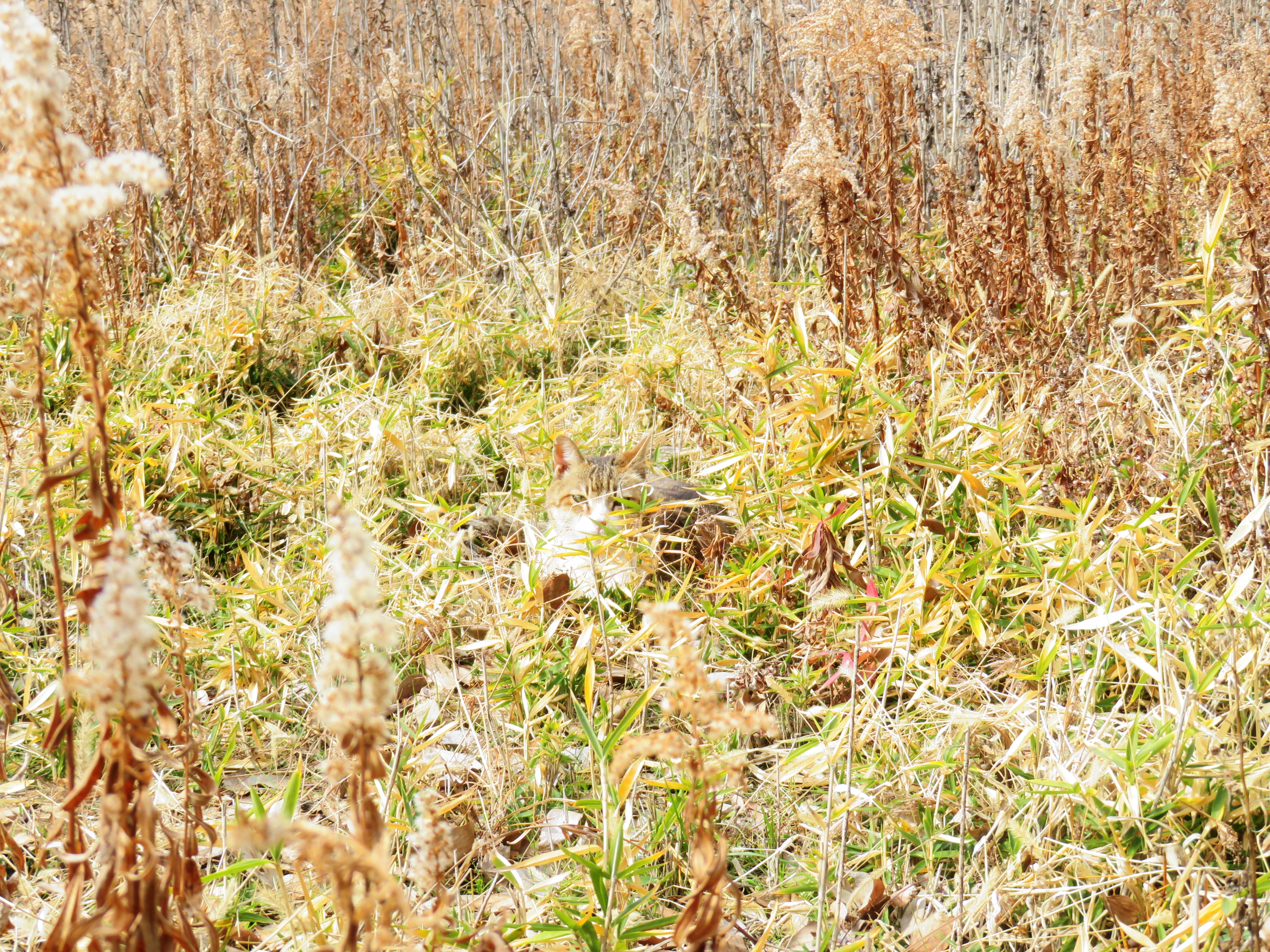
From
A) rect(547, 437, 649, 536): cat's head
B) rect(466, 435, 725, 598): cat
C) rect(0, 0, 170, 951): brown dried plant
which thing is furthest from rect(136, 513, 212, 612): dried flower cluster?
rect(547, 437, 649, 536): cat's head

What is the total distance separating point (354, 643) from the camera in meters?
0.75

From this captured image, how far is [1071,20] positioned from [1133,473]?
78.1 inches

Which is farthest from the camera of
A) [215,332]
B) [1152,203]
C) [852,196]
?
[1152,203]

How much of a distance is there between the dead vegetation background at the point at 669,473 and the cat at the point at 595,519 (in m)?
0.08

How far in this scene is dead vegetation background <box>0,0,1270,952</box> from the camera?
105cm

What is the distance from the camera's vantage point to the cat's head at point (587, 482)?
2.59 m

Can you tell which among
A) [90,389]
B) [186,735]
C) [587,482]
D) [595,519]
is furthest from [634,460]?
[90,389]

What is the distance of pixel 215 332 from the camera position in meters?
3.46

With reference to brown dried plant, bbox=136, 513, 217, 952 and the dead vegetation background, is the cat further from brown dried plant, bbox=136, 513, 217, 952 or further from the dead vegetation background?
brown dried plant, bbox=136, 513, 217, 952

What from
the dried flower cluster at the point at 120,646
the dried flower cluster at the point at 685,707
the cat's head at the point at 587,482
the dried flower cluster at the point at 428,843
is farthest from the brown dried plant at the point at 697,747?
the cat's head at the point at 587,482

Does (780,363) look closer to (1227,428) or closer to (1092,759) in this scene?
(1227,428)

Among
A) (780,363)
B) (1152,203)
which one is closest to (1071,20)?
(1152,203)

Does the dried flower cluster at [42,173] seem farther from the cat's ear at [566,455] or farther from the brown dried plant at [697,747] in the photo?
the cat's ear at [566,455]

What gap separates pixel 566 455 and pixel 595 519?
0.25 metres
